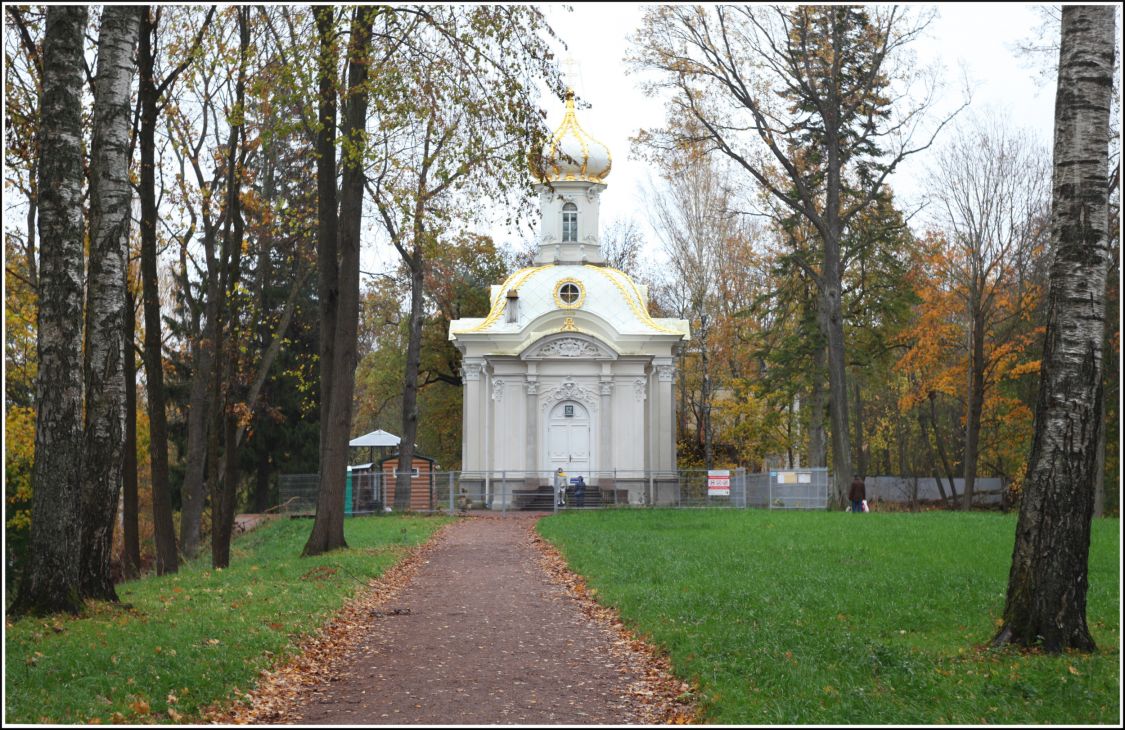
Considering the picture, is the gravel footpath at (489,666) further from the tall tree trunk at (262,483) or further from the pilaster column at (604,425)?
the tall tree trunk at (262,483)

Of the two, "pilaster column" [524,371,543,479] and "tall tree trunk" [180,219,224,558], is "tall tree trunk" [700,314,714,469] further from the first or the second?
"tall tree trunk" [180,219,224,558]

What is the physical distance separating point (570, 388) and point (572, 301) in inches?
122

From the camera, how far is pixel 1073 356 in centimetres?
914

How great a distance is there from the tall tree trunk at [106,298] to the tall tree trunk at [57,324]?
539 millimetres

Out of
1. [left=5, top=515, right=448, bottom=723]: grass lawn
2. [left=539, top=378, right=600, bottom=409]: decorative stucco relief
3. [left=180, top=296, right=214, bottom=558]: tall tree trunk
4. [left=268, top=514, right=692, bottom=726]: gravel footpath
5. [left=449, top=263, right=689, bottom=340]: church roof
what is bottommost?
[left=268, top=514, right=692, bottom=726]: gravel footpath

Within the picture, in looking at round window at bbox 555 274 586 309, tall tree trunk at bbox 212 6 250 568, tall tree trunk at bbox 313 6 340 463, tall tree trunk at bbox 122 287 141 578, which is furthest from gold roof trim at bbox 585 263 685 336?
tall tree trunk at bbox 122 287 141 578

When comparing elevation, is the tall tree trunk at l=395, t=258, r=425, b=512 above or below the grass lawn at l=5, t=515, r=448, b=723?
above

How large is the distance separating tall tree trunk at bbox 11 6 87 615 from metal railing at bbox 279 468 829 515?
24.2 m

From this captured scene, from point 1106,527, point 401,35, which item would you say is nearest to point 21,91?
point 401,35

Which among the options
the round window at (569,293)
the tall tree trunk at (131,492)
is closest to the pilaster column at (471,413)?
→ the round window at (569,293)

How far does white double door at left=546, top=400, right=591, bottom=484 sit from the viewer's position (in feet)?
127

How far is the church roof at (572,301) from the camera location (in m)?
40.1

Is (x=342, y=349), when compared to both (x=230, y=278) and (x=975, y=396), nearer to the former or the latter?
(x=230, y=278)

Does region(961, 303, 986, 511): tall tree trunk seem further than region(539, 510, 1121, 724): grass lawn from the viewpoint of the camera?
Yes
